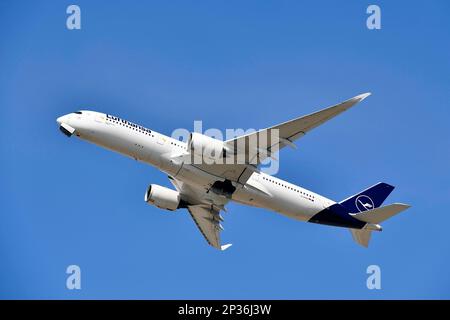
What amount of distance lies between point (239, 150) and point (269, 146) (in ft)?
5.78

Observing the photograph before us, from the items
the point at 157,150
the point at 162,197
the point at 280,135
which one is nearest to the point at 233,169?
the point at 280,135

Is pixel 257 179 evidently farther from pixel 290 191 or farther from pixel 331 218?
pixel 331 218

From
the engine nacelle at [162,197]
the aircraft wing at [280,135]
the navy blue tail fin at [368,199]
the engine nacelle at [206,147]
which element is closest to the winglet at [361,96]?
the aircraft wing at [280,135]

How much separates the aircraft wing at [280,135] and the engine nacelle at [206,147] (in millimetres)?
552

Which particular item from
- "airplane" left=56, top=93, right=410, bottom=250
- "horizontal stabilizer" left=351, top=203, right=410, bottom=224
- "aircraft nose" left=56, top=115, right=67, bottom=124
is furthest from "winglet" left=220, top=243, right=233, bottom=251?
"aircraft nose" left=56, top=115, right=67, bottom=124

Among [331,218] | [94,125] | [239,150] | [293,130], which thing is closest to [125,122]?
[94,125]

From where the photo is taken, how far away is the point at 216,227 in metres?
50.3

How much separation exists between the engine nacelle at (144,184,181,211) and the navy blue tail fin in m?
10.9

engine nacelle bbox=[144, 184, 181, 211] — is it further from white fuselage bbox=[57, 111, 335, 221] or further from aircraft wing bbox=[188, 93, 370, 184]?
aircraft wing bbox=[188, 93, 370, 184]

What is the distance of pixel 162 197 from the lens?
155ft

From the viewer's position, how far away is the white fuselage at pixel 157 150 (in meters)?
42.3

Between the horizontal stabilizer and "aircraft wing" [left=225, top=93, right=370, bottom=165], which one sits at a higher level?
"aircraft wing" [left=225, top=93, right=370, bottom=165]

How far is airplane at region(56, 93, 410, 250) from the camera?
41531mm

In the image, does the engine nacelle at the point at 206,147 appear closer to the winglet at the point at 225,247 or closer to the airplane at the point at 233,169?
the airplane at the point at 233,169
